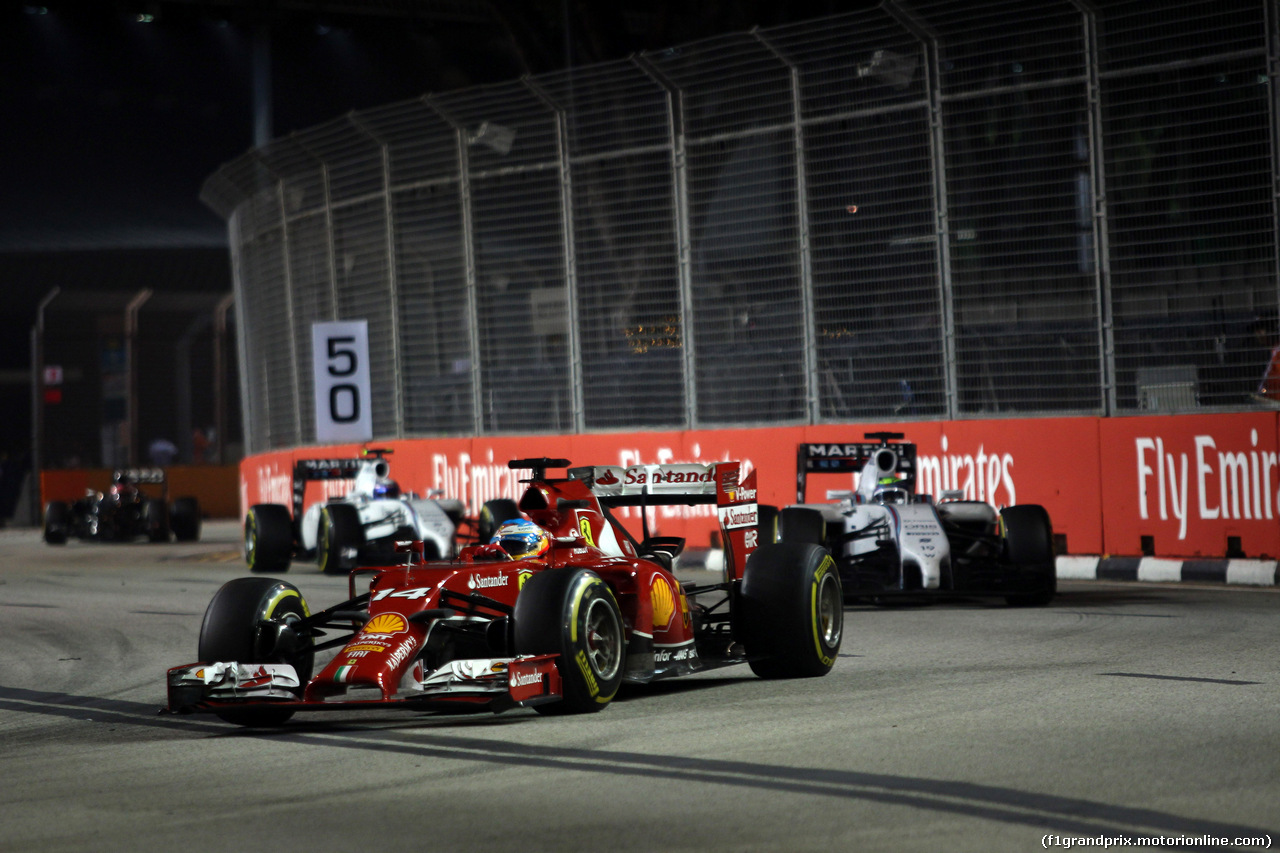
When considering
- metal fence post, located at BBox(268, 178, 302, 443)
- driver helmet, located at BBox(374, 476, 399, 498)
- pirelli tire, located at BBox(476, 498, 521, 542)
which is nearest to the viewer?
pirelli tire, located at BBox(476, 498, 521, 542)

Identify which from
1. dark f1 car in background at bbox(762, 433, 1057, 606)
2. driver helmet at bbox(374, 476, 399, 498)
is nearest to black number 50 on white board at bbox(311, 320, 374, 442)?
driver helmet at bbox(374, 476, 399, 498)

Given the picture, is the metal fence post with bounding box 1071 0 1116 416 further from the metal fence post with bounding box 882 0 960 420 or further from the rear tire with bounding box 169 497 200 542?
the rear tire with bounding box 169 497 200 542

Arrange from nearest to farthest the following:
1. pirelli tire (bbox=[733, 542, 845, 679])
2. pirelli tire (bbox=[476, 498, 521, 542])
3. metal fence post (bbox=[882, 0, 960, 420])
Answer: pirelli tire (bbox=[733, 542, 845, 679]) < metal fence post (bbox=[882, 0, 960, 420]) < pirelli tire (bbox=[476, 498, 521, 542])

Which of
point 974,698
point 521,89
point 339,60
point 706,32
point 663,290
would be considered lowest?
point 974,698

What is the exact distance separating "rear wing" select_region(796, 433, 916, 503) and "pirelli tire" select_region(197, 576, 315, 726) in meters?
5.79

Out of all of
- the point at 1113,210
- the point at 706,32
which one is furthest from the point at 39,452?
the point at 1113,210

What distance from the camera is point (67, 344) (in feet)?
125

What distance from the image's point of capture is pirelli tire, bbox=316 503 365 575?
53.6 feet

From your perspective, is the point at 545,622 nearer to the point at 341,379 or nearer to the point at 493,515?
the point at 493,515

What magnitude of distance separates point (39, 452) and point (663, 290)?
2289 cm

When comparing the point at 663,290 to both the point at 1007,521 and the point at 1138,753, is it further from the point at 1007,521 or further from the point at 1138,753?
the point at 1138,753

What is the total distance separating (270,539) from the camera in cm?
1738

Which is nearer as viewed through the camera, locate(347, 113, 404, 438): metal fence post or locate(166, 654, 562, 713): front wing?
locate(166, 654, 562, 713): front wing

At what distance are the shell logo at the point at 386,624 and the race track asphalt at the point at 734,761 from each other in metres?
0.43
